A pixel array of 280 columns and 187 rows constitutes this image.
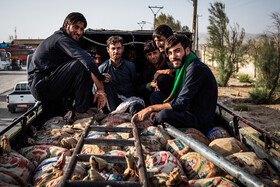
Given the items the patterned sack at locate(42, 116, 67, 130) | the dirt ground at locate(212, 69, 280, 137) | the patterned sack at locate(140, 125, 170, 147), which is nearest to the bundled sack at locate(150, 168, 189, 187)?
the patterned sack at locate(140, 125, 170, 147)

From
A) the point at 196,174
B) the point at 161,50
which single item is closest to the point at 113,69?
the point at 161,50

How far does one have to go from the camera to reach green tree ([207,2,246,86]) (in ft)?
55.7

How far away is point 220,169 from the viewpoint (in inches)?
80.1

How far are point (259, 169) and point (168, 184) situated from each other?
92cm

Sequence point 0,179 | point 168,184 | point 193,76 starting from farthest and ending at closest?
point 193,76
point 0,179
point 168,184

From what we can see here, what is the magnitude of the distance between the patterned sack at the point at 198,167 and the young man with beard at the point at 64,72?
199cm

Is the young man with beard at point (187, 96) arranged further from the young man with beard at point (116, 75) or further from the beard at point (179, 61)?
the young man with beard at point (116, 75)

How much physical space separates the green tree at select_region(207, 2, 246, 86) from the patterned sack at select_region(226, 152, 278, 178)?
16.1 meters

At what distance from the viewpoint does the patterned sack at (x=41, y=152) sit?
2.42 m

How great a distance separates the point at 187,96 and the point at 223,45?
15868 mm

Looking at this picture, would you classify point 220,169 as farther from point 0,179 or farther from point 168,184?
point 0,179

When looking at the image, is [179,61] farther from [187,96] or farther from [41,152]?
[41,152]

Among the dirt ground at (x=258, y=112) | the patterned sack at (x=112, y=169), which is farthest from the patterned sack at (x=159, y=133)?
the dirt ground at (x=258, y=112)

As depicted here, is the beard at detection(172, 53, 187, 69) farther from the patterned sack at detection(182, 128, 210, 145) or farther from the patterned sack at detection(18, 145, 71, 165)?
the patterned sack at detection(18, 145, 71, 165)
